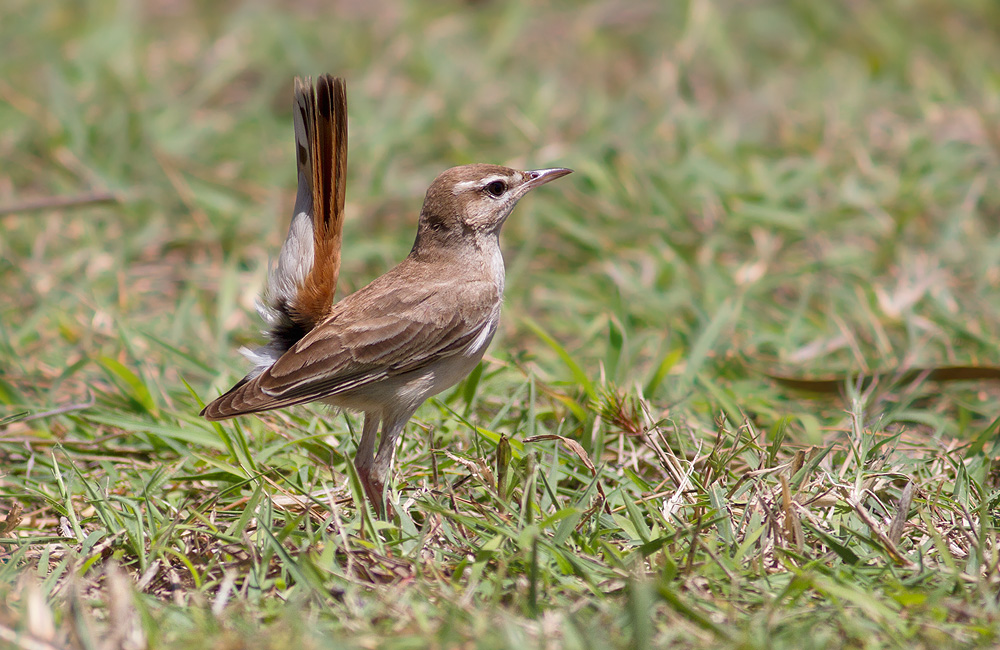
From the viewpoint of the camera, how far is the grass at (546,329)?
9.77 ft

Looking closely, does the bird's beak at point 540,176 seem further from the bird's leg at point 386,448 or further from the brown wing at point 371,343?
the bird's leg at point 386,448

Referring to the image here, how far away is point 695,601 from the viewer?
290cm

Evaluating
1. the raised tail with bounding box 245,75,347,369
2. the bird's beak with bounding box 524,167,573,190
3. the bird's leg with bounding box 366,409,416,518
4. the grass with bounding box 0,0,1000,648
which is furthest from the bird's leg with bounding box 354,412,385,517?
the bird's beak with bounding box 524,167,573,190

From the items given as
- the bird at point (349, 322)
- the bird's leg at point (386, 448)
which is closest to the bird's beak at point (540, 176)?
the bird at point (349, 322)

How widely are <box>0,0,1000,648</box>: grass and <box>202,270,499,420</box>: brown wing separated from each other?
35 centimetres

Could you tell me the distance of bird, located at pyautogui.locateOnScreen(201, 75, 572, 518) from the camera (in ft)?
11.7

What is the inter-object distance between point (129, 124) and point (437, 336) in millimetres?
4007

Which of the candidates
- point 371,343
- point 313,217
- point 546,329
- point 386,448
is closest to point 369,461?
point 386,448

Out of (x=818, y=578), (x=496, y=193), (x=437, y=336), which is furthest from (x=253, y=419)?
(x=818, y=578)

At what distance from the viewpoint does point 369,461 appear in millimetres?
3689

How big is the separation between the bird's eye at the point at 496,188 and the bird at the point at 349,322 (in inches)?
4.2

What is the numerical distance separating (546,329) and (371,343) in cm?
189

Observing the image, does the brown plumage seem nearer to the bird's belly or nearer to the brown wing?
the brown wing

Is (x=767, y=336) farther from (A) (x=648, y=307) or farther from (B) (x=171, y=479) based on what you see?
(B) (x=171, y=479)
